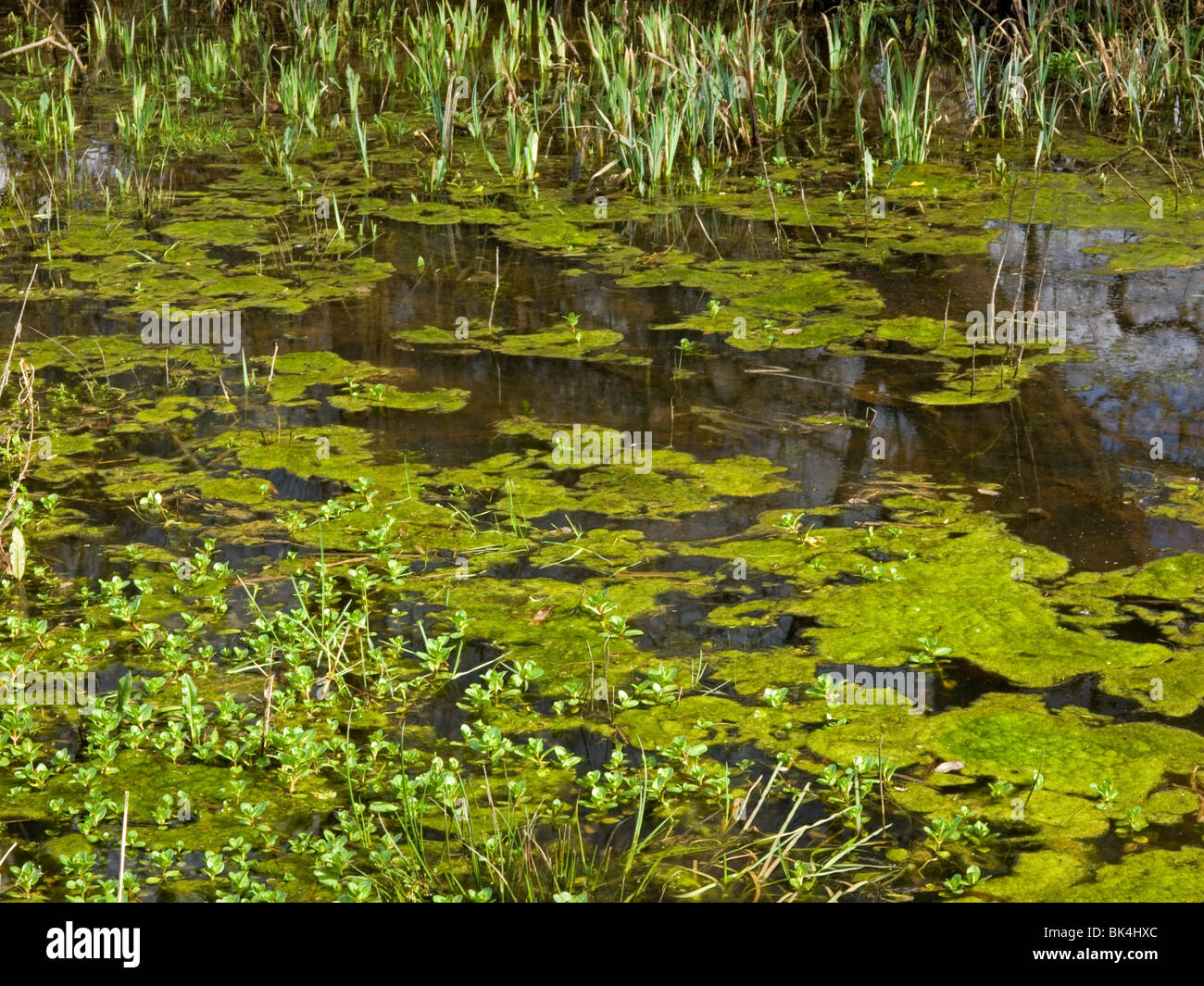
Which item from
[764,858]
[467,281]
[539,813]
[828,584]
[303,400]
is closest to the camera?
[764,858]

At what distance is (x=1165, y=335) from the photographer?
5.27 metres

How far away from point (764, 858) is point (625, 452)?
Result: 81.7 inches

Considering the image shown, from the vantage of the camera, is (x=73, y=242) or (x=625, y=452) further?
(x=73, y=242)

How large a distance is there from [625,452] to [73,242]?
350 centimetres

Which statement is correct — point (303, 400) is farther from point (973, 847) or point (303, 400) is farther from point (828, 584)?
point (973, 847)

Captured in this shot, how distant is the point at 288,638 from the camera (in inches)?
135

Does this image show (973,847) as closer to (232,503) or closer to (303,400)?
(232,503)
